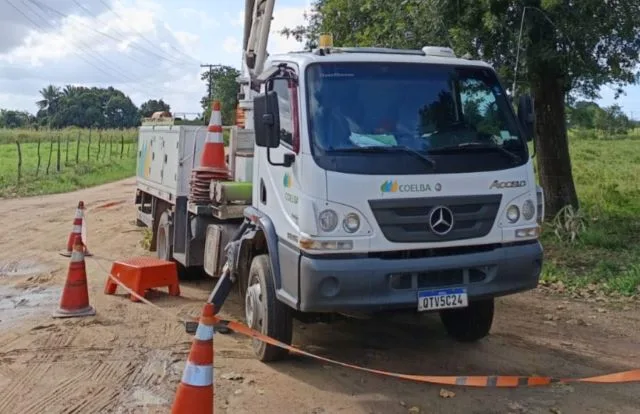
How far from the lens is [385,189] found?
4996mm

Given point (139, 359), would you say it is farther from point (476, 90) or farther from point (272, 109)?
point (476, 90)

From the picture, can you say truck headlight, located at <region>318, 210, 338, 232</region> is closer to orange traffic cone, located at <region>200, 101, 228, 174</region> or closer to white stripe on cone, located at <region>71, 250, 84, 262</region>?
orange traffic cone, located at <region>200, 101, 228, 174</region>

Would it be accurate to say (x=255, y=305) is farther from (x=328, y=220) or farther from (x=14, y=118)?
(x=14, y=118)

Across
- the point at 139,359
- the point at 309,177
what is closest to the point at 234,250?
the point at 139,359

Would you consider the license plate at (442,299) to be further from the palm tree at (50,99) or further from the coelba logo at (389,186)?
the palm tree at (50,99)

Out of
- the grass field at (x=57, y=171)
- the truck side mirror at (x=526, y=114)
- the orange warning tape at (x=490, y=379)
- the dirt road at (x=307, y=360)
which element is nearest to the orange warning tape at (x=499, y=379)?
the orange warning tape at (x=490, y=379)

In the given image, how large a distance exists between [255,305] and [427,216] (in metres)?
1.86

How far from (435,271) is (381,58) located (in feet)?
5.87

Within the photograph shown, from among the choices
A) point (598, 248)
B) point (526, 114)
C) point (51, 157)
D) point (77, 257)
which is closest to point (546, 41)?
point (598, 248)

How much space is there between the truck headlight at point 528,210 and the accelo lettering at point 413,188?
0.91m

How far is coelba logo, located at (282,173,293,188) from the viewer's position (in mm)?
5320

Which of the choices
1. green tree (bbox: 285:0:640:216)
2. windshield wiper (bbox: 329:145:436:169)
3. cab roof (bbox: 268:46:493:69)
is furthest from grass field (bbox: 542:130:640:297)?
windshield wiper (bbox: 329:145:436:169)

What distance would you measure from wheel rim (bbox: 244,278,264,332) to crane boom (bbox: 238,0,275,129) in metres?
2.80

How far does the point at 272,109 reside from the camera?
5324 millimetres
